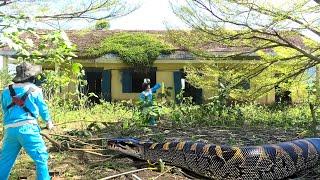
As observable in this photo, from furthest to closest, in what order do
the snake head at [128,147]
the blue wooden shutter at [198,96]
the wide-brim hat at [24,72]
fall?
the blue wooden shutter at [198,96], the snake head at [128,147], the wide-brim hat at [24,72]

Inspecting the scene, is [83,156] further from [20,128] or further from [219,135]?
[219,135]

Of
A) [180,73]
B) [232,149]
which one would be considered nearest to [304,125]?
[232,149]

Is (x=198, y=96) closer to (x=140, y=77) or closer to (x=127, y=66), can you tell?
(x=140, y=77)

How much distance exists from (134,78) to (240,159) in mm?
18854

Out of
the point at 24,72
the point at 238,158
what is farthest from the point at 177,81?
the point at 24,72

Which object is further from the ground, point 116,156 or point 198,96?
point 198,96

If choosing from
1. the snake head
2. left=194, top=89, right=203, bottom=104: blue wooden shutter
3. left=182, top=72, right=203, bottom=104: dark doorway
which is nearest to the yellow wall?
left=182, top=72, right=203, bottom=104: dark doorway

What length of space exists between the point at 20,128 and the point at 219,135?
5255 mm

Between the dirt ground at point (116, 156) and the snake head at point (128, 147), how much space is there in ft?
0.30

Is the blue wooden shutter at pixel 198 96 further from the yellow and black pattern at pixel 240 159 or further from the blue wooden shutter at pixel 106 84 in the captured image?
the yellow and black pattern at pixel 240 159

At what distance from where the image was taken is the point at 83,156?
754 centimetres

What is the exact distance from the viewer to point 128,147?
7.77 meters

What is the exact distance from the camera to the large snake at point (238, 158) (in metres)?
6.53

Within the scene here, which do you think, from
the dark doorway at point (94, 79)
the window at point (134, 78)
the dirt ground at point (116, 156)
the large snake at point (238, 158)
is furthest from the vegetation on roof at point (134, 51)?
the large snake at point (238, 158)
